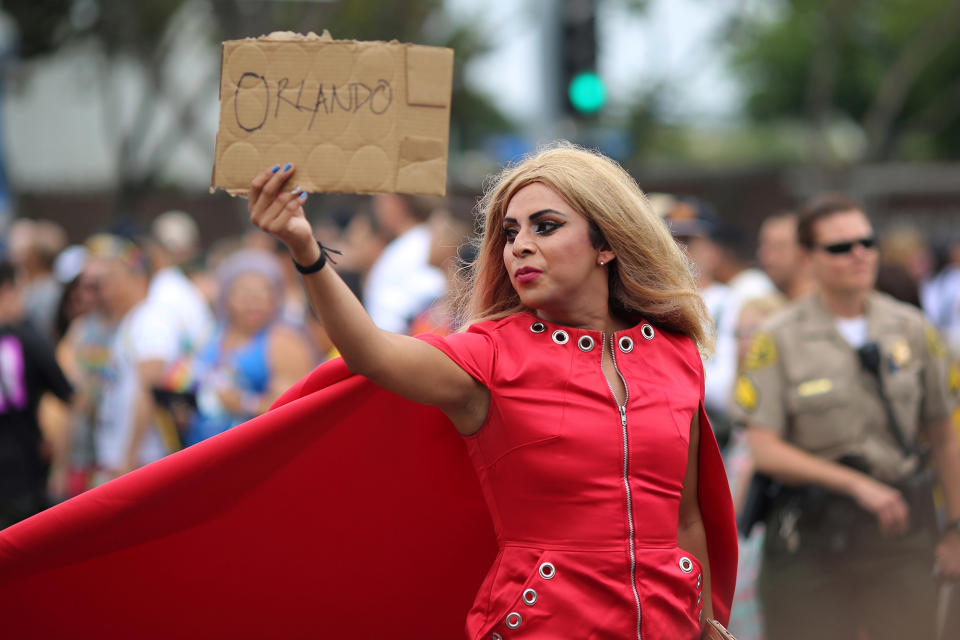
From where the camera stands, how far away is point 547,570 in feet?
9.79

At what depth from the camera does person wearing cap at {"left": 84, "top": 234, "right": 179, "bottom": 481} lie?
7.38 metres

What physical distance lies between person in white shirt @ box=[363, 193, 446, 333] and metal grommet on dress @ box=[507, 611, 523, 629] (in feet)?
13.9

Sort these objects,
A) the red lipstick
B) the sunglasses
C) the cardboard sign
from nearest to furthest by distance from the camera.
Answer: the cardboard sign → the red lipstick → the sunglasses

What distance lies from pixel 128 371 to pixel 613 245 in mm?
4994

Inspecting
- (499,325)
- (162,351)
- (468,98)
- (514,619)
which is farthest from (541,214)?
(468,98)

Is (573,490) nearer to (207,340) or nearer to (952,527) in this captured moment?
(952,527)

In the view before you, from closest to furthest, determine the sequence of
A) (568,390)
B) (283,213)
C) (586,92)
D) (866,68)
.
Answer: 1. (283,213)
2. (568,390)
3. (586,92)
4. (866,68)

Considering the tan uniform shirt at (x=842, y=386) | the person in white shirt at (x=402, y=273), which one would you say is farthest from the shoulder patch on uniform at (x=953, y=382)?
the person in white shirt at (x=402, y=273)

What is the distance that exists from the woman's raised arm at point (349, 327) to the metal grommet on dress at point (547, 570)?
18.3 inches

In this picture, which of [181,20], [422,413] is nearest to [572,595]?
[422,413]

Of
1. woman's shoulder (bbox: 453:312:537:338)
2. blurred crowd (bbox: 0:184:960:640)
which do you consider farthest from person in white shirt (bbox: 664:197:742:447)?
woman's shoulder (bbox: 453:312:537:338)

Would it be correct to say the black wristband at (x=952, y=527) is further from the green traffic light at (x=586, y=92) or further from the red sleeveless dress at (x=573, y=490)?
the green traffic light at (x=586, y=92)

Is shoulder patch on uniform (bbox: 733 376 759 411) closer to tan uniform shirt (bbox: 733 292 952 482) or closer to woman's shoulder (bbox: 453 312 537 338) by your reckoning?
tan uniform shirt (bbox: 733 292 952 482)

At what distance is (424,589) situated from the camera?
3.61 m
